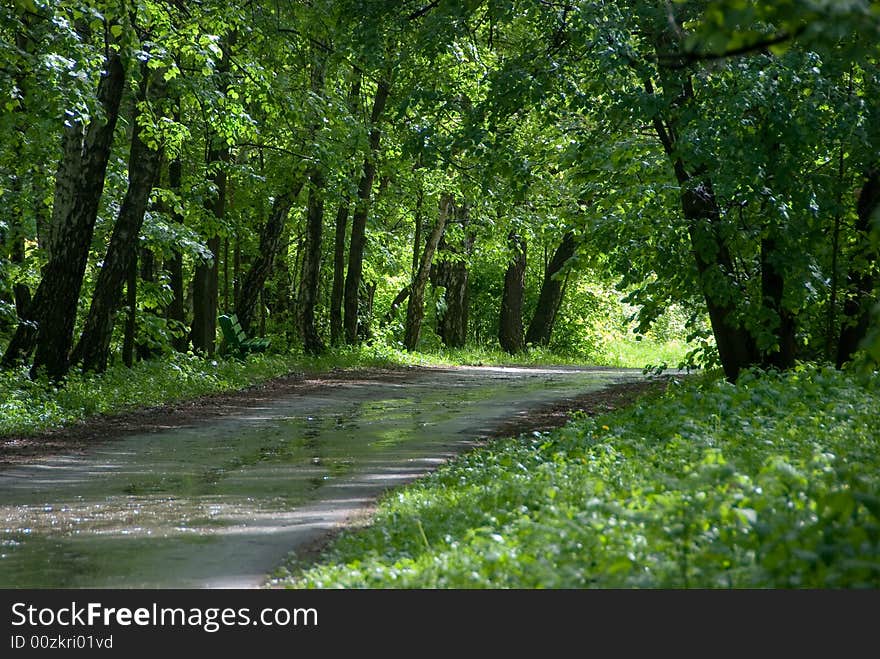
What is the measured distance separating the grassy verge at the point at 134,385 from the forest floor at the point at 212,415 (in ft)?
0.85

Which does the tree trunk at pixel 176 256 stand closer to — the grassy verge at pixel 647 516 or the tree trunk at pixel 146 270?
the tree trunk at pixel 146 270

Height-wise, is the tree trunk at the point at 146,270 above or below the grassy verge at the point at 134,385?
above

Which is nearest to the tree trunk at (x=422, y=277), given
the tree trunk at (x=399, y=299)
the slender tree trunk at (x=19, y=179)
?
the tree trunk at (x=399, y=299)

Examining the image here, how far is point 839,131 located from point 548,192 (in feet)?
50.3

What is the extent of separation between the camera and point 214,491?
9.59 meters

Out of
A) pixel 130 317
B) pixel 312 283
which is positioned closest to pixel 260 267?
pixel 312 283

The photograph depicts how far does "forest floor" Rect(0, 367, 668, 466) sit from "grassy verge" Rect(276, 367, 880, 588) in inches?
176

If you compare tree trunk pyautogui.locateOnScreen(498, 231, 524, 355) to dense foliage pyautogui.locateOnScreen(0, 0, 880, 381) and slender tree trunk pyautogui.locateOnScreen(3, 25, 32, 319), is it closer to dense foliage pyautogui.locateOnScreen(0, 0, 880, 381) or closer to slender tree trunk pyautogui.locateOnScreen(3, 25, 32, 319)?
dense foliage pyautogui.locateOnScreen(0, 0, 880, 381)

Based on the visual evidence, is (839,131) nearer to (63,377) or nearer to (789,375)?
(789,375)

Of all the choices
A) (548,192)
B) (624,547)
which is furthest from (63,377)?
(548,192)

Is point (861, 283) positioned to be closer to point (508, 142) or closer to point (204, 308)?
point (508, 142)

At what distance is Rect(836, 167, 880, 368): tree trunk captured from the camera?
1467cm

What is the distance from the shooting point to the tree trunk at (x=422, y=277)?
33062mm

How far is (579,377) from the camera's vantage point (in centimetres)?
2633
